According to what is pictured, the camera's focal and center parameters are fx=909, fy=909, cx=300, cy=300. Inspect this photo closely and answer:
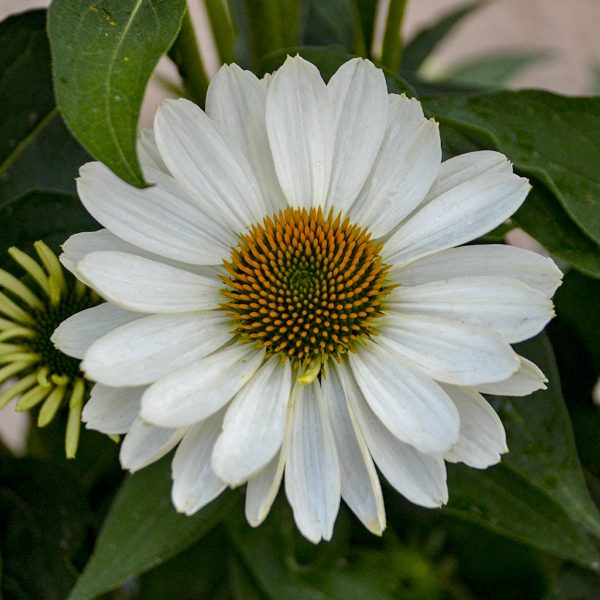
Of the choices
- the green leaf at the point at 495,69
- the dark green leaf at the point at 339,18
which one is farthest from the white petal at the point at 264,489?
the green leaf at the point at 495,69

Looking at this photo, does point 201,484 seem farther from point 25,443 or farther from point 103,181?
point 25,443

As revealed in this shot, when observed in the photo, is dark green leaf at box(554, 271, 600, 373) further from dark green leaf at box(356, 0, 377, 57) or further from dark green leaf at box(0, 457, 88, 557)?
dark green leaf at box(0, 457, 88, 557)

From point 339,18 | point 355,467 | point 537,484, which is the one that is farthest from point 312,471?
point 339,18

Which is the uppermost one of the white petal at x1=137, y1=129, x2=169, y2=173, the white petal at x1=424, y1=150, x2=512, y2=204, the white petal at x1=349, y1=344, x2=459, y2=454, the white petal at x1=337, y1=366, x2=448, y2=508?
the white petal at x1=137, y1=129, x2=169, y2=173

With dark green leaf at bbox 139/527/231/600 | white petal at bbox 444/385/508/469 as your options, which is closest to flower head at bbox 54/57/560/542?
white petal at bbox 444/385/508/469

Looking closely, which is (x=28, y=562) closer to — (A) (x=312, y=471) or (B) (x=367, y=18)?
(A) (x=312, y=471)

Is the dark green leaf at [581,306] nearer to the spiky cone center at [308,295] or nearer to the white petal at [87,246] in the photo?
the spiky cone center at [308,295]
